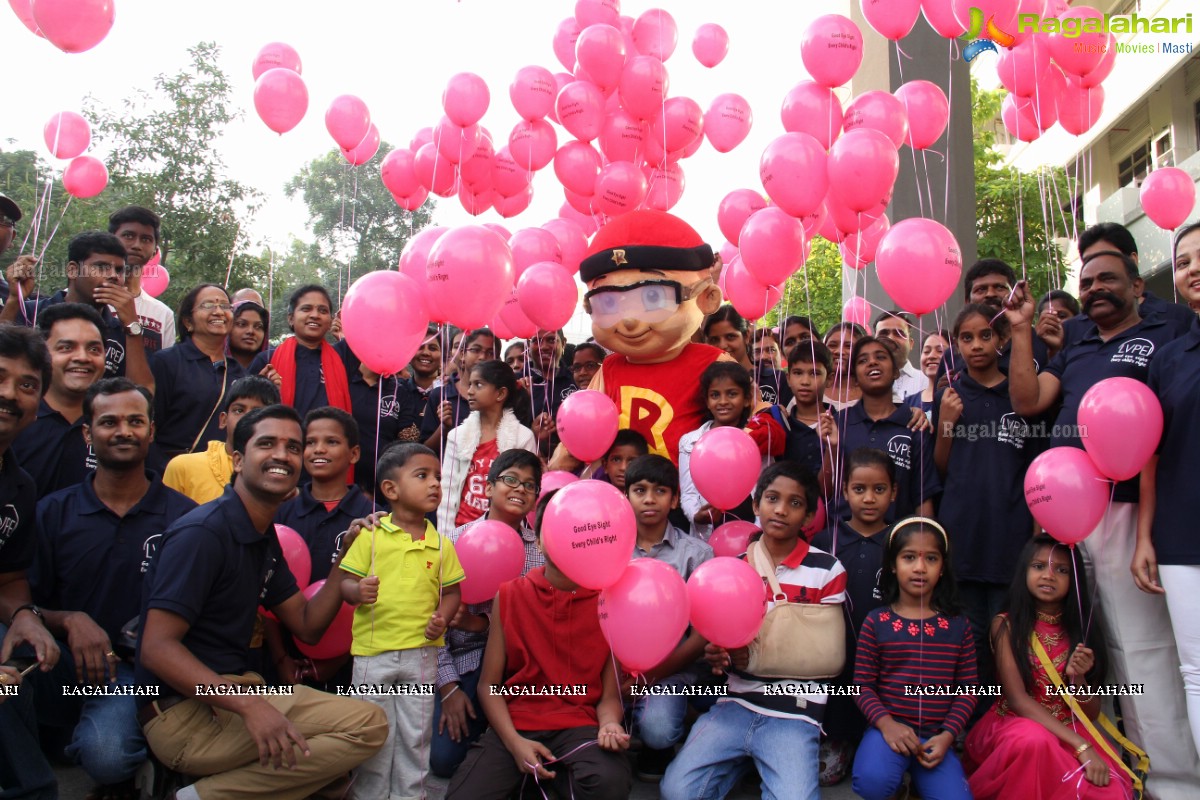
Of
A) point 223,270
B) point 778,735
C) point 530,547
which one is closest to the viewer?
point 778,735

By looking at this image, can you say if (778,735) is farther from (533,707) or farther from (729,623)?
(533,707)

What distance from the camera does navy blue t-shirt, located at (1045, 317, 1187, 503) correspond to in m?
3.46

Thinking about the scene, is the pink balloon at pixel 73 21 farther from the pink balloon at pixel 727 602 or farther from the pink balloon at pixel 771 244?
the pink balloon at pixel 727 602

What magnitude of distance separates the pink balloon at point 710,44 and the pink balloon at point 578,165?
1096 millimetres

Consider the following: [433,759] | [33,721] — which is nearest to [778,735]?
[433,759]

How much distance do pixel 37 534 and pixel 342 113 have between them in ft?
11.0

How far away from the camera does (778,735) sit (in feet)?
10.2

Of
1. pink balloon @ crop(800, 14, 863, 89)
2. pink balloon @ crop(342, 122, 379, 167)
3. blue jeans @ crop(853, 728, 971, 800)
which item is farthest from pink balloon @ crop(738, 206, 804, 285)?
pink balloon @ crop(342, 122, 379, 167)

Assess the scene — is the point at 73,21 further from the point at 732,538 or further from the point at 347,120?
the point at 732,538

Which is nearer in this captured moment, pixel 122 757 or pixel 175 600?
pixel 175 600

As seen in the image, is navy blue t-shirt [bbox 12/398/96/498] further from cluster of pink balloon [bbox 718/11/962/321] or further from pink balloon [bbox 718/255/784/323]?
pink balloon [bbox 718/255/784/323]

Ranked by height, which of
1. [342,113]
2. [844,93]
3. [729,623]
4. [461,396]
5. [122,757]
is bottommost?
[122,757]

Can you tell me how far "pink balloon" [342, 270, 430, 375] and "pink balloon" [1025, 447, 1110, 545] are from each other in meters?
2.42

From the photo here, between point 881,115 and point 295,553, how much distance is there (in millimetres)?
3444
